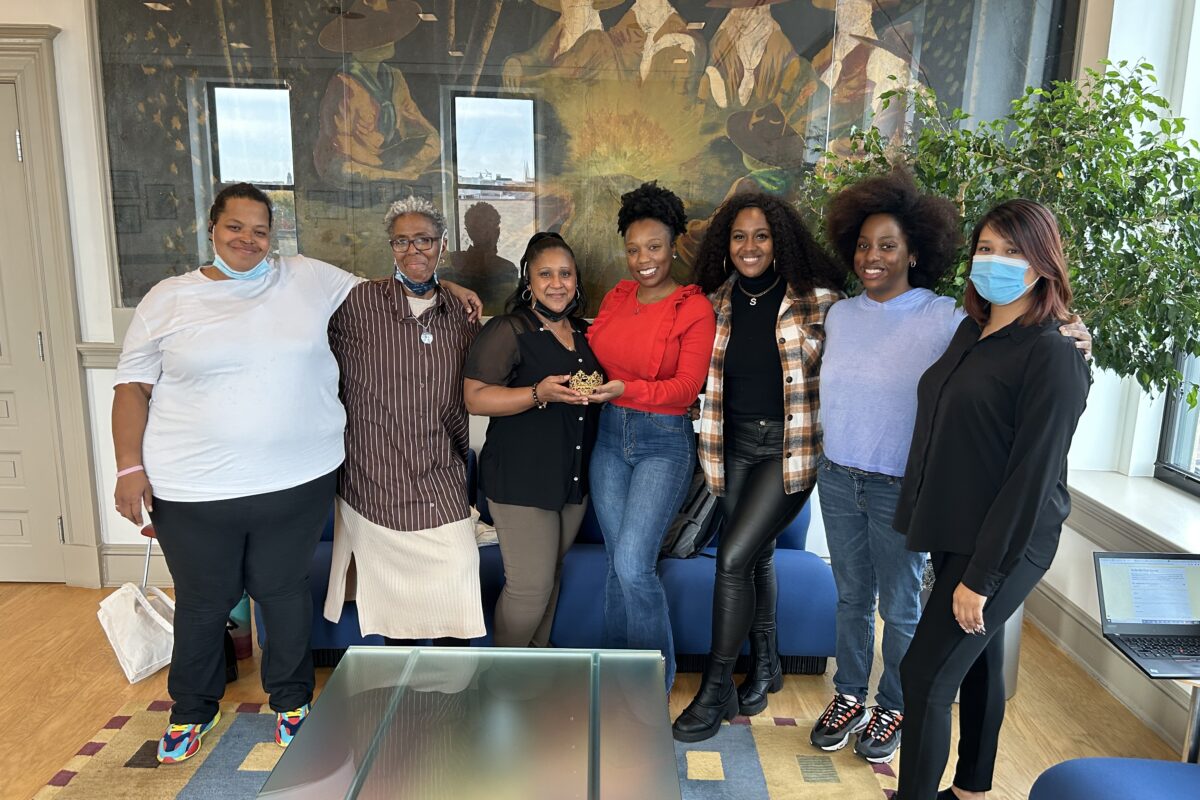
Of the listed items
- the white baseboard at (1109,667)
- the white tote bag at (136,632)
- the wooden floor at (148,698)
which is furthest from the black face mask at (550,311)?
the white baseboard at (1109,667)

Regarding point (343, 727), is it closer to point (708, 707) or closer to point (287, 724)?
point (287, 724)

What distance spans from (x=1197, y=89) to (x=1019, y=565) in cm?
251

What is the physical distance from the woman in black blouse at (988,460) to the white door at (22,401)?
3705 mm

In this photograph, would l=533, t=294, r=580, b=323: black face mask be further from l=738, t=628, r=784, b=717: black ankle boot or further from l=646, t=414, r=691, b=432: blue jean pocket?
l=738, t=628, r=784, b=717: black ankle boot

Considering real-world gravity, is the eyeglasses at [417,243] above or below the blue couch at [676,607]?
above

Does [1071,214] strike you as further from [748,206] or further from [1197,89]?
[1197,89]

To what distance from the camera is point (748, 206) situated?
2.36 metres

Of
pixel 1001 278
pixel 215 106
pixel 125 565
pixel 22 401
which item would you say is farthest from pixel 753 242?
pixel 22 401

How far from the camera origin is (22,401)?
357 centimetres

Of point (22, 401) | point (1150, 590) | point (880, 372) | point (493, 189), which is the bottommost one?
point (1150, 590)

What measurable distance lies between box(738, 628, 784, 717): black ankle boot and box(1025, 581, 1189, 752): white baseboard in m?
1.13

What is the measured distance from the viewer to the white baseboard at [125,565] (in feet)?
12.0

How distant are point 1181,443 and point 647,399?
2.46 m

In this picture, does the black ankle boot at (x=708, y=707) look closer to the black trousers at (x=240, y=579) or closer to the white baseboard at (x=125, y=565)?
the black trousers at (x=240, y=579)
